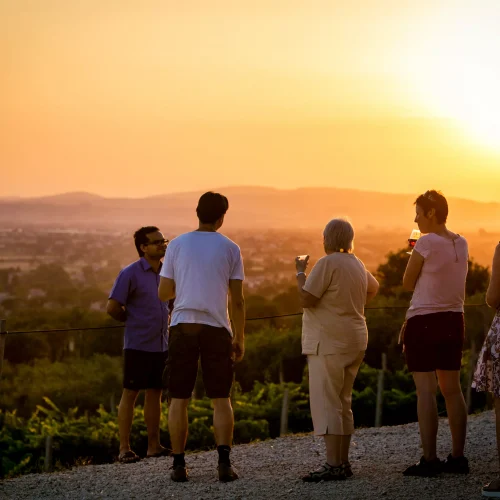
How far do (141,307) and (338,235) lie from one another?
6.17ft

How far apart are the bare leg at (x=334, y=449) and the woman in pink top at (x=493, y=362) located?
2.76ft

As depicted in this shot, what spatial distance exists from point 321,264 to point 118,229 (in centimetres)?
8729

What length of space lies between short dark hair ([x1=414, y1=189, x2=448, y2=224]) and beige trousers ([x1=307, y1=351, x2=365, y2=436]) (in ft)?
2.87

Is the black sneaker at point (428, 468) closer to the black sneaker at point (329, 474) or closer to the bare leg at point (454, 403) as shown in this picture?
the bare leg at point (454, 403)

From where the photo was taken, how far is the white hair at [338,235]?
5559mm

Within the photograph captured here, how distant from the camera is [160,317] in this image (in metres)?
6.93

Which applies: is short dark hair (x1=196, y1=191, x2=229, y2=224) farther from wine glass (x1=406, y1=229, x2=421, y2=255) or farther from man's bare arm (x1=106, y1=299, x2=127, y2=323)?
man's bare arm (x1=106, y1=299, x2=127, y2=323)

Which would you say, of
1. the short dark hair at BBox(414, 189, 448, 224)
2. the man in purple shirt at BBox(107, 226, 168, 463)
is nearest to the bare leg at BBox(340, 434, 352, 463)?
the short dark hair at BBox(414, 189, 448, 224)

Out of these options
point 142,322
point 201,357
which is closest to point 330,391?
point 201,357

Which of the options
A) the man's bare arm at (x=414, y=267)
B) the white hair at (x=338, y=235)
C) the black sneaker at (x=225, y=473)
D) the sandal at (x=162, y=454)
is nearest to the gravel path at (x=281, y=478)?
the black sneaker at (x=225, y=473)

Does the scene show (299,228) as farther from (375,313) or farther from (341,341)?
A: (341,341)

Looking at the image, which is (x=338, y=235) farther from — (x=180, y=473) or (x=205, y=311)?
(x=180, y=473)

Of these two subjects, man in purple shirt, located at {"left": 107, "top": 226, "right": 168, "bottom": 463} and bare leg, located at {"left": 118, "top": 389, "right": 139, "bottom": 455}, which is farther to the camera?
bare leg, located at {"left": 118, "top": 389, "right": 139, "bottom": 455}

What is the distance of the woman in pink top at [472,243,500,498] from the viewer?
508cm
